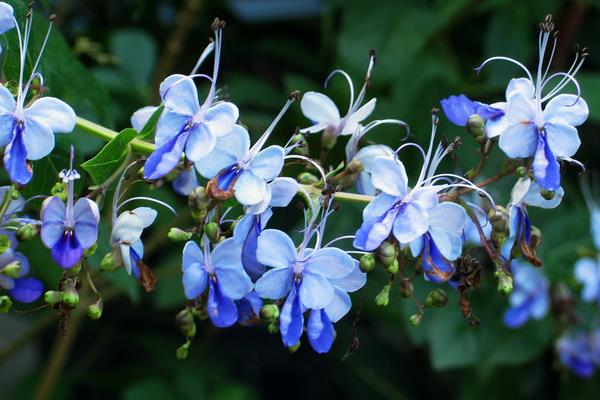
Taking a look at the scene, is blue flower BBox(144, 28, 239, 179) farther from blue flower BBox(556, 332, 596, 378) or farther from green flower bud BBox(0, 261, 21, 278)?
blue flower BBox(556, 332, 596, 378)

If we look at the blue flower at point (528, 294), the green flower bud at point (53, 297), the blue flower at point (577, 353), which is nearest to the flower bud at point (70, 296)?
the green flower bud at point (53, 297)

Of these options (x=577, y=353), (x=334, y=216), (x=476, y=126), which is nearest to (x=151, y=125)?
(x=476, y=126)

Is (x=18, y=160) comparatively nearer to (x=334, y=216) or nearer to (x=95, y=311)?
(x=95, y=311)

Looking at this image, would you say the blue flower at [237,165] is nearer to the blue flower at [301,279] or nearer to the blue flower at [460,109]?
the blue flower at [301,279]

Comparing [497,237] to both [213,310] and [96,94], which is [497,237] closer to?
[213,310]

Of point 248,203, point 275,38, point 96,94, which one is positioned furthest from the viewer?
point 275,38

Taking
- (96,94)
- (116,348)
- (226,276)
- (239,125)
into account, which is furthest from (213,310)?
(116,348)
